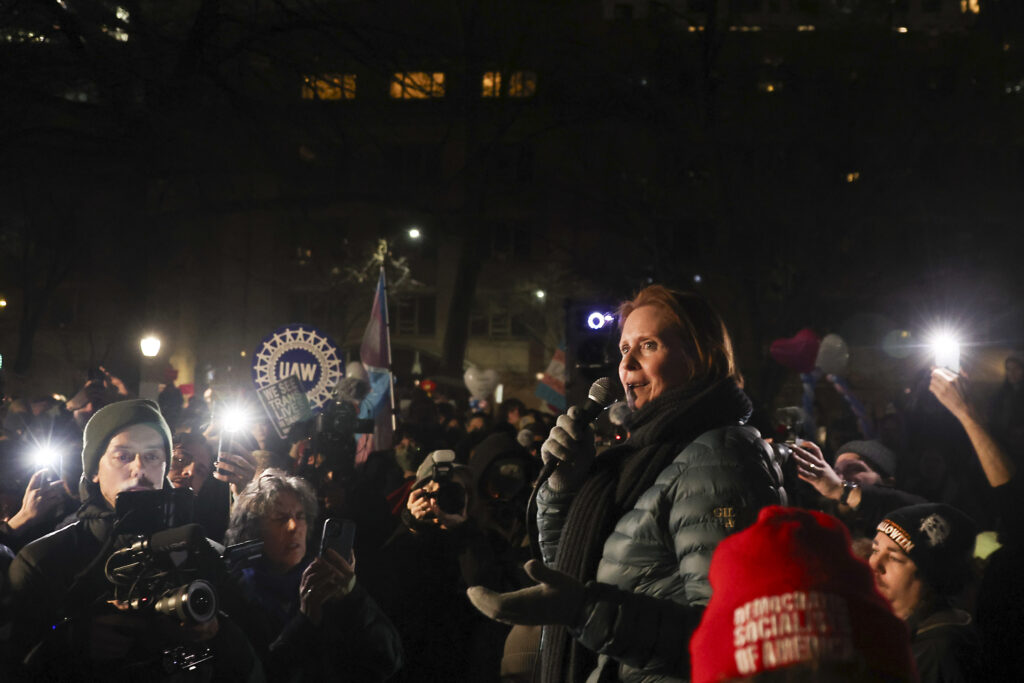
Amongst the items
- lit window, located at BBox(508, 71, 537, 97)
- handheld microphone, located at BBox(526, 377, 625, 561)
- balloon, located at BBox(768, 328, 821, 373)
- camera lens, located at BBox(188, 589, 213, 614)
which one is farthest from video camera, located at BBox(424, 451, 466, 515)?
lit window, located at BBox(508, 71, 537, 97)

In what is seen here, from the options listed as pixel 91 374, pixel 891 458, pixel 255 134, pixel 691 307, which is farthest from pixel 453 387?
pixel 691 307

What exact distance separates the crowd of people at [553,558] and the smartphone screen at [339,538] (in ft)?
0.04

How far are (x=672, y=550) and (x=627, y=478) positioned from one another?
0.25 metres

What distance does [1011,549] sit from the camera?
4.57 metres

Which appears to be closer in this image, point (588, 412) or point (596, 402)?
point (588, 412)

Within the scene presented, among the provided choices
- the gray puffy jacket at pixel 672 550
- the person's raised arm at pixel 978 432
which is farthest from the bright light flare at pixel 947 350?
the gray puffy jacket at pixel 672 550

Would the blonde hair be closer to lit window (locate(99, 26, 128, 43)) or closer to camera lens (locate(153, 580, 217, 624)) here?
camera lens (locate(153, 580, 217, 624))

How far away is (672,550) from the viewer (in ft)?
8.32

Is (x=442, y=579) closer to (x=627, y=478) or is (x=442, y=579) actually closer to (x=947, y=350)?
(x=627, y=478)

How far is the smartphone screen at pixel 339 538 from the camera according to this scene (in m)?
4.15

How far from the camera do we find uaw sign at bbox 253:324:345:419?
9.16 metres

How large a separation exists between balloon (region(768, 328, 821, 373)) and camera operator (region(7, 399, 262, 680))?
11509mm

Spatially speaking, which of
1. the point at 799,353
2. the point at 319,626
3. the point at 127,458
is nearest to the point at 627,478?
the point at 319,626

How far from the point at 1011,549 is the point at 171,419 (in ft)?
21.6
